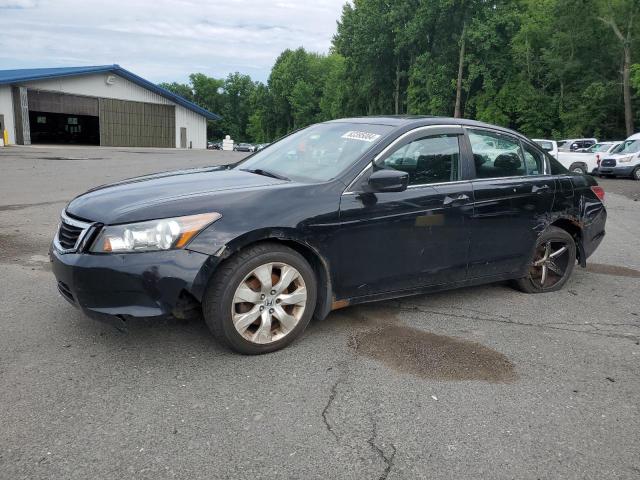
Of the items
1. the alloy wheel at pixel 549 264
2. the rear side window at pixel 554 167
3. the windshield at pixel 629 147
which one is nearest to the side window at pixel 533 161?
the rear side window at pixel 554 167

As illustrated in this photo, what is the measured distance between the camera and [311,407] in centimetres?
306

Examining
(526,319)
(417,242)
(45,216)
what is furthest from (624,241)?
(45,216)

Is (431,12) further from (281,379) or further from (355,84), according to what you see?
(281,379)

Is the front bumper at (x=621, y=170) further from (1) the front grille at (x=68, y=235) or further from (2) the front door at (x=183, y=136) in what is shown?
(2) the front door at (x=183, y=136)

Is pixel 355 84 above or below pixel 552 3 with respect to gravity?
below

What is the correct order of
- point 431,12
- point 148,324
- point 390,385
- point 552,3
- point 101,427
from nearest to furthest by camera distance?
point 101,427
point 390,385
point 148,324
point 552,3
point 431,12

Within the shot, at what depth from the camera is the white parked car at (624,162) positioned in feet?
77.3

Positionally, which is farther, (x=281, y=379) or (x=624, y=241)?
(x=624, y=241)

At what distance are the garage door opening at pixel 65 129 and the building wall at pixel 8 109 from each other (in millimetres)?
9981

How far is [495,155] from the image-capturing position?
4.87 metres

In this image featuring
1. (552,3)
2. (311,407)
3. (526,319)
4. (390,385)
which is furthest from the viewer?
(552,3)

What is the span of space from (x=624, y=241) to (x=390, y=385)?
6792 mm

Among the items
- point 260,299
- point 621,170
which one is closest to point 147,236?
point 260,299

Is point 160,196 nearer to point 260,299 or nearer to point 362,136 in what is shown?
point 260,299
